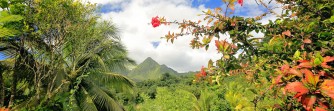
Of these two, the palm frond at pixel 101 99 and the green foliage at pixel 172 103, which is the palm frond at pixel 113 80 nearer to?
the palm frond at pixel 101 99

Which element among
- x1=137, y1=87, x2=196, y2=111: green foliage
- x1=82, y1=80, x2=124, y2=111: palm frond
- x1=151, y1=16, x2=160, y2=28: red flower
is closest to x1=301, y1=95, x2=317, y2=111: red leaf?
x1=151, y1=16, x2=160, y2=28: red flower

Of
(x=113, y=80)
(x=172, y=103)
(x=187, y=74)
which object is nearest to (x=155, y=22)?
(x=187, y=74)

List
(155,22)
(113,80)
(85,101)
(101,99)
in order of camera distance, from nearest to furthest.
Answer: (155,22), (85,101), (101,99), (113,80)

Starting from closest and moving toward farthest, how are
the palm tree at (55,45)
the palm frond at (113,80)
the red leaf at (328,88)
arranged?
the red leaf at (328,88), the palm tree at (55,45), the palm frond at (113,80)

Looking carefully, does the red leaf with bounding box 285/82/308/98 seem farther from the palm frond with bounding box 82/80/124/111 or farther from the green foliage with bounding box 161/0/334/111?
the palm frond with bounding box 82/80/124/111

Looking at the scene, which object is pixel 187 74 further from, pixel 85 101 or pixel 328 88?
pixel 85 101

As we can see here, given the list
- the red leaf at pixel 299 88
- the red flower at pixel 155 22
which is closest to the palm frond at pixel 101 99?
the red flower at pixel 155 22

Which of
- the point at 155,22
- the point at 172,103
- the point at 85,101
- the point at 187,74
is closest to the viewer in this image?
the point at 155,22

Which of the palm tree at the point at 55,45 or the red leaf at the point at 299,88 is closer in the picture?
the red leaf at the point at 299,88

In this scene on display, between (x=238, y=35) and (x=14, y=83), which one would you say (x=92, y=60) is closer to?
(x=14, y=83)

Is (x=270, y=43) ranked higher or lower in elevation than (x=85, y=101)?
higher

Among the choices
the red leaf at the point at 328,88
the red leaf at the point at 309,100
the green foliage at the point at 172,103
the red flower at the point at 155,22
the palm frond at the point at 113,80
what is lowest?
the green foliage at the point at 172,103

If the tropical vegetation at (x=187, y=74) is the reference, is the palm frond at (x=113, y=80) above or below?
below

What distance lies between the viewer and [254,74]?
210cm
